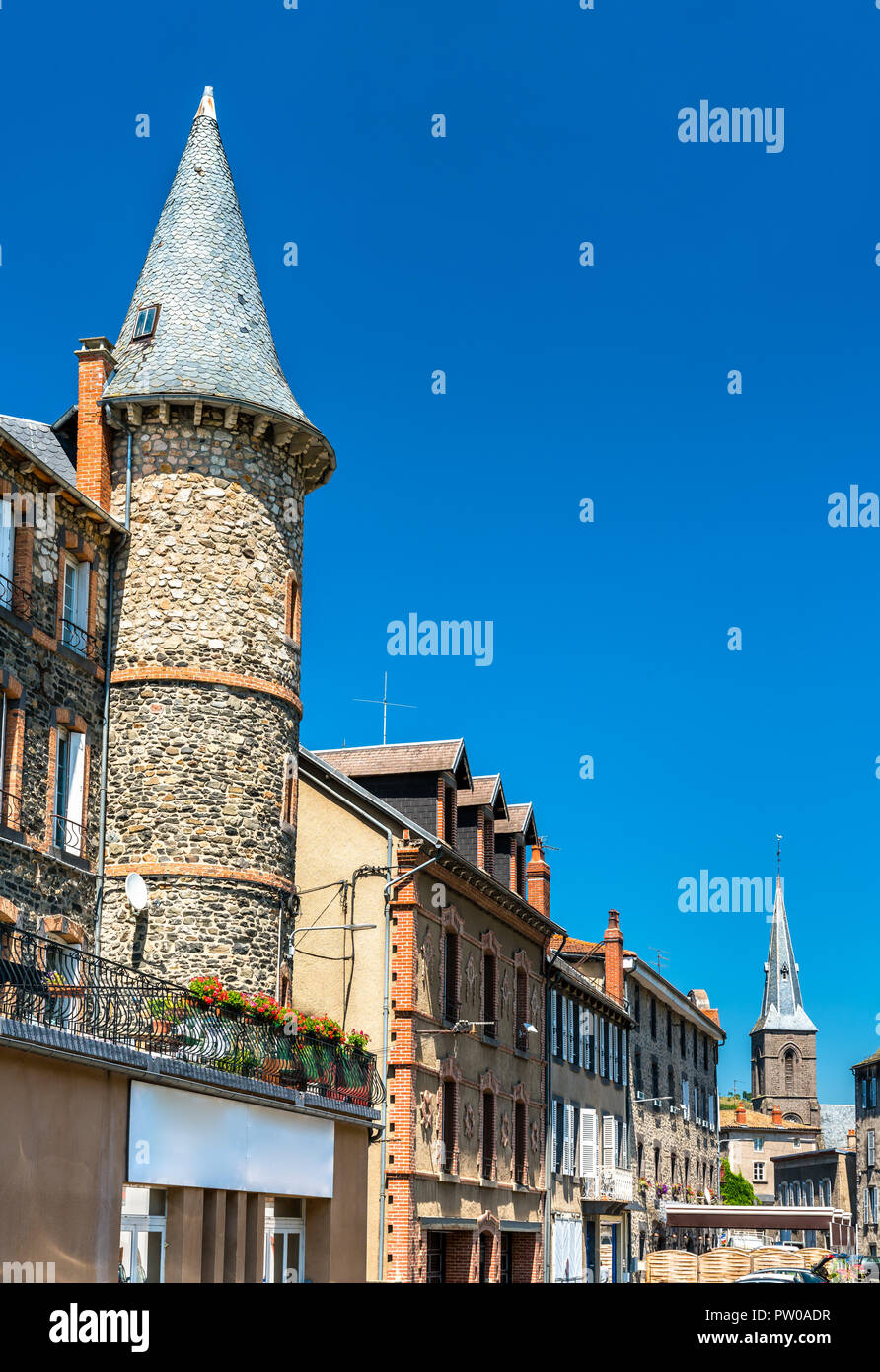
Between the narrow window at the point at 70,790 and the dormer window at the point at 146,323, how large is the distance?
23.1 feet

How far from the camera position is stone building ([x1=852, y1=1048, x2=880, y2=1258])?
82375 millimetres

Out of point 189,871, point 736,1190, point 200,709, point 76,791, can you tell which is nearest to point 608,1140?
point 189,871

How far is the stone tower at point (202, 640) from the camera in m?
23.6

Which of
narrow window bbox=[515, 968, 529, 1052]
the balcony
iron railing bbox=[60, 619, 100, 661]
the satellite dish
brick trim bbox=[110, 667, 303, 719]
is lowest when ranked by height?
the balcony

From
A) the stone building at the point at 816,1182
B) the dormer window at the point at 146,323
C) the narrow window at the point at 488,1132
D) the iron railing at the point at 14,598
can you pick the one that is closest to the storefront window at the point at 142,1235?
the iron railing at the point at 14,598

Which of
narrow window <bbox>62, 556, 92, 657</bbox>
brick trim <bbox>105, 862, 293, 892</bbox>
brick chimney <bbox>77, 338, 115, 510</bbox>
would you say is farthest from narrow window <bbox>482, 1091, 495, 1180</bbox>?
brick chimney <bbox>77, 338, 115, 510</bbox>

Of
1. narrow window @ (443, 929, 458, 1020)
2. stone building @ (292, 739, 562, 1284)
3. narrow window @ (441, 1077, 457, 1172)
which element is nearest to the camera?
stone building @ (292, 739, 562, 1284)

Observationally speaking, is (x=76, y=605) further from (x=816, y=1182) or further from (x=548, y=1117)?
(x=816, y=1182)

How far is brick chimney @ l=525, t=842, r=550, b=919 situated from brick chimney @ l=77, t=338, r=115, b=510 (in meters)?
18.8

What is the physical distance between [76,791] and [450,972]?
11222mm

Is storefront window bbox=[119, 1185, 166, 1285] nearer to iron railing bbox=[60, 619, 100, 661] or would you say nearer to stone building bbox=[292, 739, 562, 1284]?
iron railing bbox=[60, 619, 100, 661]

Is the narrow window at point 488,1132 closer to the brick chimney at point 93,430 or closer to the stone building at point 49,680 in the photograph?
the stone building at point 49,680
